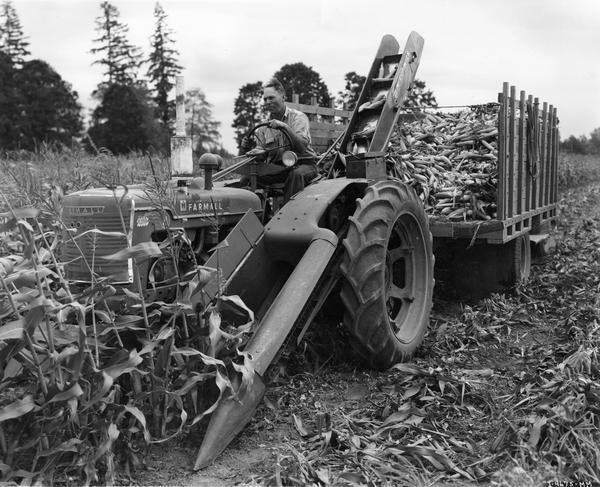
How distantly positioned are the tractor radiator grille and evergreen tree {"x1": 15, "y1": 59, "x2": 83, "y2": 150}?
38651mm

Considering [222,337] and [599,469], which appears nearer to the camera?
[599,469]

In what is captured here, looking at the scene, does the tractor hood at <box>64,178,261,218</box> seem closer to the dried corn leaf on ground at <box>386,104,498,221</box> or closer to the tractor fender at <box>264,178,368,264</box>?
the tractor fender at <box>264,178,368,264</box>

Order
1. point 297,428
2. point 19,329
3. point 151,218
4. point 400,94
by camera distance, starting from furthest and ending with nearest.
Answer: point 400,94 < point 151,218 < point 297,428 < point 19,329

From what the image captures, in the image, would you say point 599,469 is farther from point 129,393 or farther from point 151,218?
point 151,218

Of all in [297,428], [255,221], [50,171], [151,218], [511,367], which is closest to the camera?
[297,428]

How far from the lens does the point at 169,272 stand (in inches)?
151

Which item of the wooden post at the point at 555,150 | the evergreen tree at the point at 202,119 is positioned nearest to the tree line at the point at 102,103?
the evergreen tree at the point at 202,119

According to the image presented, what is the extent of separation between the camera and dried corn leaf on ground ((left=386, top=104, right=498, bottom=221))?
20.0 feet

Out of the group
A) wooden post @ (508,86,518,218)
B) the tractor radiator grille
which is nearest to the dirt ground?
wooden post @ (508,86,518,218)

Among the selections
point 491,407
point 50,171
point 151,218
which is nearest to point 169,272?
point 151,218

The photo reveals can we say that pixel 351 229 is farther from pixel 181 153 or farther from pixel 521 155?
pixel 521 155

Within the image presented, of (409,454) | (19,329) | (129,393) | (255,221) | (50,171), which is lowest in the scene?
(409,454)

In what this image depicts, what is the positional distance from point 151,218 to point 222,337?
0.90 meters

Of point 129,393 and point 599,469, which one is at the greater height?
point 129,393
